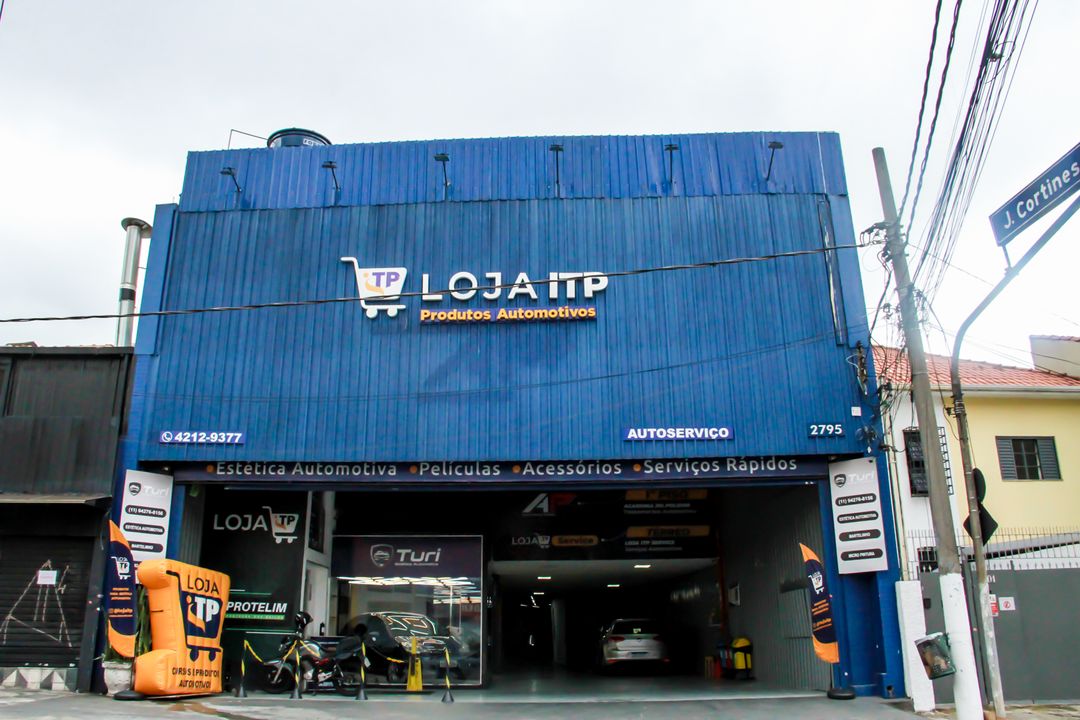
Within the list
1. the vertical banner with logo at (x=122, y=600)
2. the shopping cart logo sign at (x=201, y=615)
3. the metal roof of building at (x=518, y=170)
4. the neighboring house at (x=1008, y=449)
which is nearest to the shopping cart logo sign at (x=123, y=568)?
the vertical banner with logo at (x=122, y=600)

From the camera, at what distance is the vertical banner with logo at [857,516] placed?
14.2 meters

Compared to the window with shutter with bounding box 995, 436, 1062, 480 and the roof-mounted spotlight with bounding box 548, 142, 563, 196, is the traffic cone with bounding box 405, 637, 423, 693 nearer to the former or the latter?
the roof-mounted spotlight with bounding box 548, 142, 563, 196

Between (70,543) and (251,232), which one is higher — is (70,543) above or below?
below

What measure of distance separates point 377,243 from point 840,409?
8.95 m

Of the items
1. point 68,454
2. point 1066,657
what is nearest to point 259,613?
point 68,454

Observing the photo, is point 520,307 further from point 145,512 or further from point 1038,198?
point 1038,198

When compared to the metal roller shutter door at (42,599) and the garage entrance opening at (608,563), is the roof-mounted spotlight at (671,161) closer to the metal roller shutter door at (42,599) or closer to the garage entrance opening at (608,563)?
the garage entrance opening at (608,563)

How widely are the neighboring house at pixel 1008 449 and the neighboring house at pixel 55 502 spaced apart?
14.9 m

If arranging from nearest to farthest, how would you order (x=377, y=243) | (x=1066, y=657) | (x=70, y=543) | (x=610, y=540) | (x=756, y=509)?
(x=1066, y=657), (x=70, y=543), (x=377, y=243), (x=756, y=509), (x=610, y=540)

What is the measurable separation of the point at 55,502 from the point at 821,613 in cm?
1277

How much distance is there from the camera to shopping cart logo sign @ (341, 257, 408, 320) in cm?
1576

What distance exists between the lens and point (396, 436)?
1506 cm

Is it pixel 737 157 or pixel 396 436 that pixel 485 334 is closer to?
pixel 396 436

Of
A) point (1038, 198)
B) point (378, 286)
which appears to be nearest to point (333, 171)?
point (378, 286)
